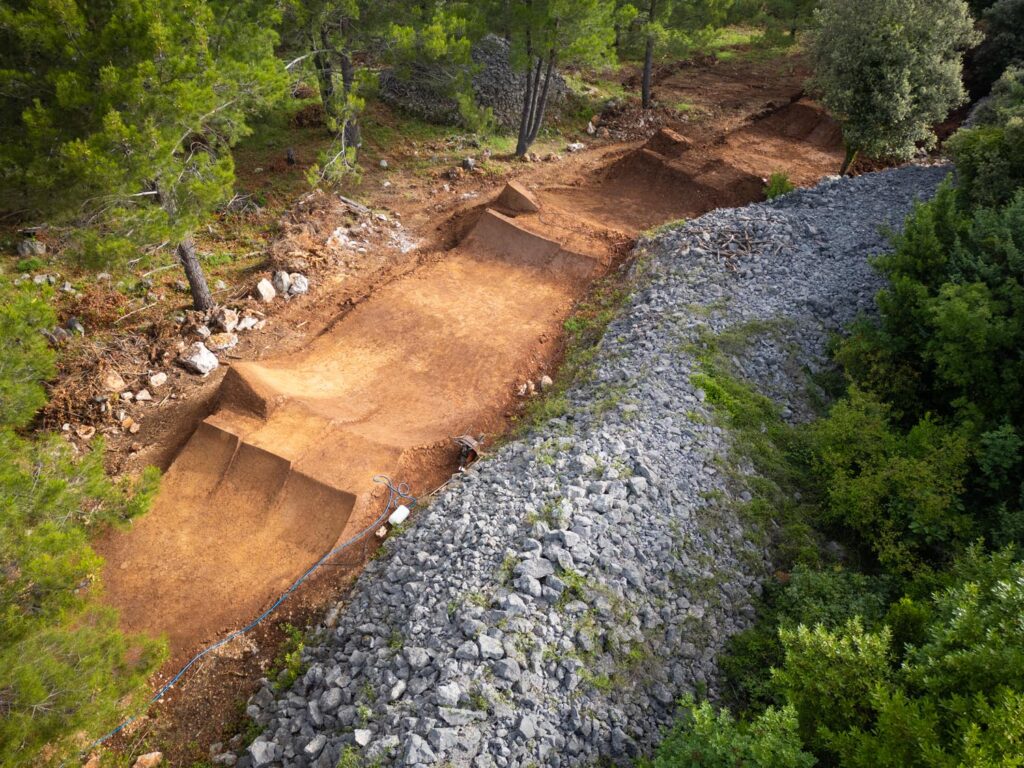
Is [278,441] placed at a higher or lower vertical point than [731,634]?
lower

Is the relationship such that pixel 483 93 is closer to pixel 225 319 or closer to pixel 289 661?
pixel 225 319

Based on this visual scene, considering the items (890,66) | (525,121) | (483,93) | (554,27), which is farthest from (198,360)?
(890,66)

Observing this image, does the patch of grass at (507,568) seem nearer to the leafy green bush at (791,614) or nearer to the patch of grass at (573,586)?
the patch of grass at (573,586)

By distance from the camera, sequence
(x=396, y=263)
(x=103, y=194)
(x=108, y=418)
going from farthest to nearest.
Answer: (x=396, y=263), (x=108, y=418), (x=103, y=194)

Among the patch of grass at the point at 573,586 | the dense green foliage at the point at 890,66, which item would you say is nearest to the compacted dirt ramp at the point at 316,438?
the patch of grass at the point at 573,586

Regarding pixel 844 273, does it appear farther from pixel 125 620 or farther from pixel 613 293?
pixel 125 620

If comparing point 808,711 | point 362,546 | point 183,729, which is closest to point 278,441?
point 362,546
